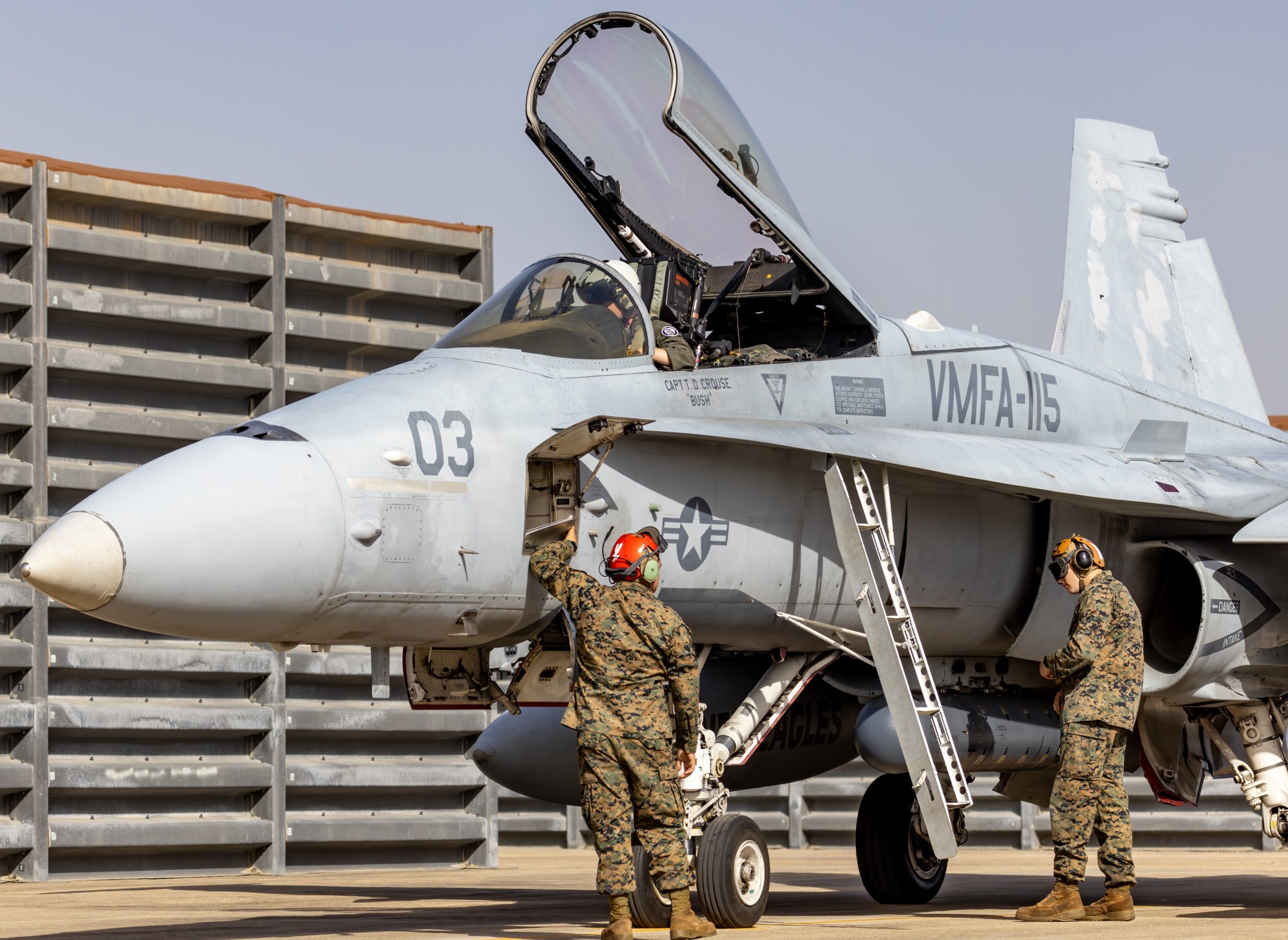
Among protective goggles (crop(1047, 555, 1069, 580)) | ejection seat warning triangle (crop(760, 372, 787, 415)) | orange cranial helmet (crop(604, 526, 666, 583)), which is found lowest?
protective goggles (crop(1047, 555, 1069, 580))

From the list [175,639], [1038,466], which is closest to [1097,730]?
[1038,466]

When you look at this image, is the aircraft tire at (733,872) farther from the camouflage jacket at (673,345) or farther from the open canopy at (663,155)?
the open canopy at (663,155)

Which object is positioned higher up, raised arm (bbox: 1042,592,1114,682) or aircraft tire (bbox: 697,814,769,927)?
raised arm (bbox: 1042,592,1114,682)

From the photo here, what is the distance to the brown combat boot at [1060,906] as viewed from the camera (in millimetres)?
8672

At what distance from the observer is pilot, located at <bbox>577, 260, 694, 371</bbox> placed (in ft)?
28.8

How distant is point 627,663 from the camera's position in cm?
755

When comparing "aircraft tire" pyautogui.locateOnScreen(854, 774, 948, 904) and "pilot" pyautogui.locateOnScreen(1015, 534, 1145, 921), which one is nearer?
"pilot" pyautogui.locateOnScreen(1015, 534, 1145, 921)

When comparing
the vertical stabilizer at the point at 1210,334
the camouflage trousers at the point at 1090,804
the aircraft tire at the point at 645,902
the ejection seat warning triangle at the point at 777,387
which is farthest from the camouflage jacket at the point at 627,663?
the vertical stabilizer at the point at 1210,334

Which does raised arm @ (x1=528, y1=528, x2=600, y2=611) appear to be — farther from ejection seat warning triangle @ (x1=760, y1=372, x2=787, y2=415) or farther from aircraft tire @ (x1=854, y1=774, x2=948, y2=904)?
aircraft tire @ (x1=854, y1=774, x2=948, y2=904)

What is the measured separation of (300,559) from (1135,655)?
4.20m

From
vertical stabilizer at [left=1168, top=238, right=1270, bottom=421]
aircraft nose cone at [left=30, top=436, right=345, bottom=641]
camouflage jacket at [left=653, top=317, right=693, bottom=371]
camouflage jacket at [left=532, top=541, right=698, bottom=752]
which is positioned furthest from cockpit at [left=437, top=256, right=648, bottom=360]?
A: vertical stabilizer at [left=1168, top=238, right=1270, bottom=421]

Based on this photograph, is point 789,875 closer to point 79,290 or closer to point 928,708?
point 928,708

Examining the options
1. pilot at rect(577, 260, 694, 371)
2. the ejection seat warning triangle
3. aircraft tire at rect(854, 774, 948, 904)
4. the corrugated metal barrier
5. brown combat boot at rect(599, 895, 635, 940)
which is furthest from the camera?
the corrugated metal barrier

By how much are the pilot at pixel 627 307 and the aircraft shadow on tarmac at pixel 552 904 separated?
8.95 feet
